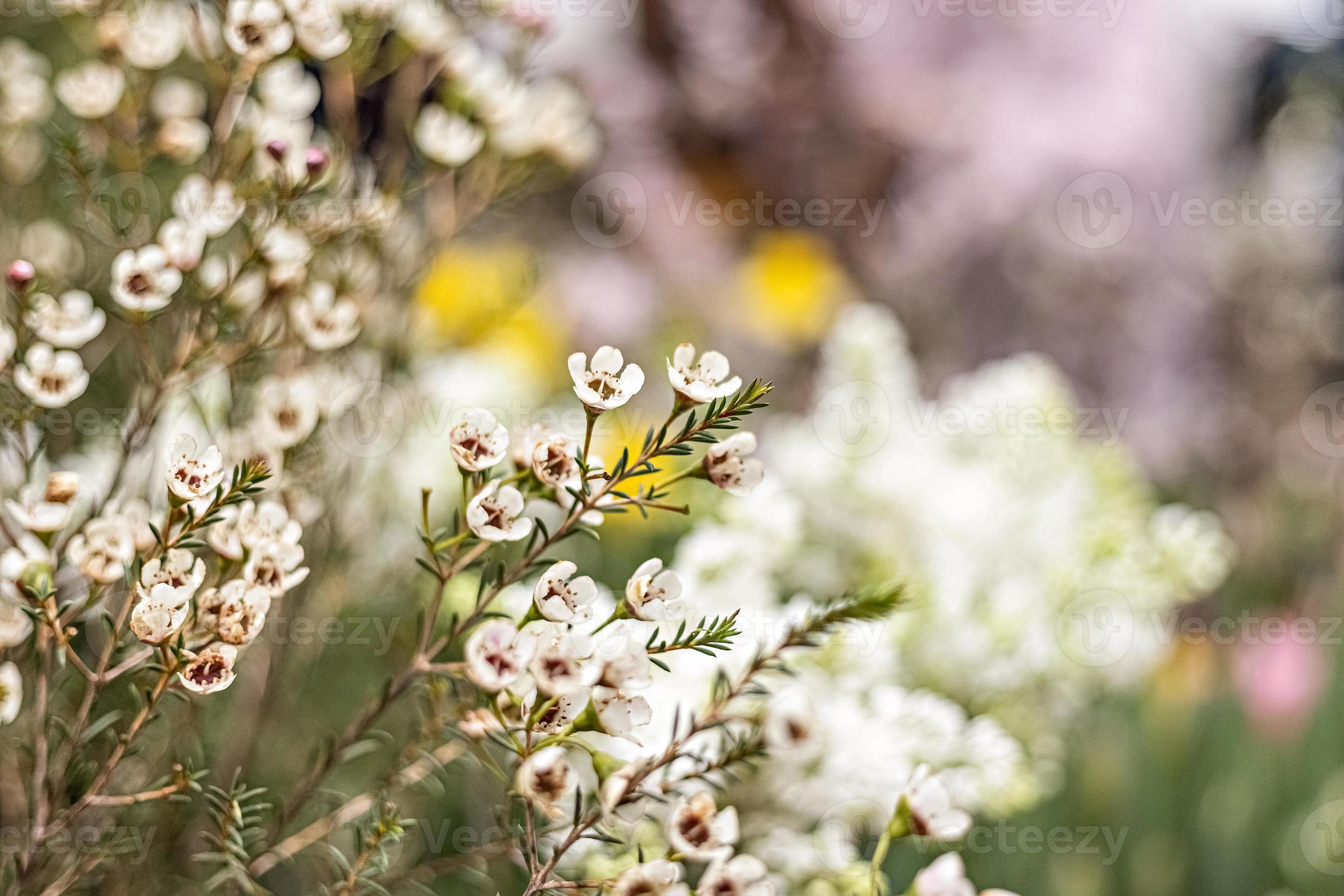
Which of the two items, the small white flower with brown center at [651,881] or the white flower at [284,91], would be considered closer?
the small white flower with brown center at [651,881]

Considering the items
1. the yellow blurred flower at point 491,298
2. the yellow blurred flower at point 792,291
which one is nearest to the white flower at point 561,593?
the yellow blurred flower at point 491,298

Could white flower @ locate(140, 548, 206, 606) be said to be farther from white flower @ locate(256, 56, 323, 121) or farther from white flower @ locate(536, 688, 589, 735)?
white flower @ locate(256, 56, 323, 121)

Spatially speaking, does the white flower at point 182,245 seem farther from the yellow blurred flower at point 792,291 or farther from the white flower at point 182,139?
the yellow blurred flower at point 792,291

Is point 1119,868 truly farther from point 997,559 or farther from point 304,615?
point 304,615

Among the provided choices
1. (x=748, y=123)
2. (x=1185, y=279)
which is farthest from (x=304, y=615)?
(x=1185, y=279)

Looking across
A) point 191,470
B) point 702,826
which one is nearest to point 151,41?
point 191,470

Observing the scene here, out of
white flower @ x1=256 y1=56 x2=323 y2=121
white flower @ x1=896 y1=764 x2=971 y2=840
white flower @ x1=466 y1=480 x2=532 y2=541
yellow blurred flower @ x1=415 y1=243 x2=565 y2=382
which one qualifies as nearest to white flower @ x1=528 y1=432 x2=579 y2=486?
white flower @ x1=466 y1=480 x2=532 y2=541
